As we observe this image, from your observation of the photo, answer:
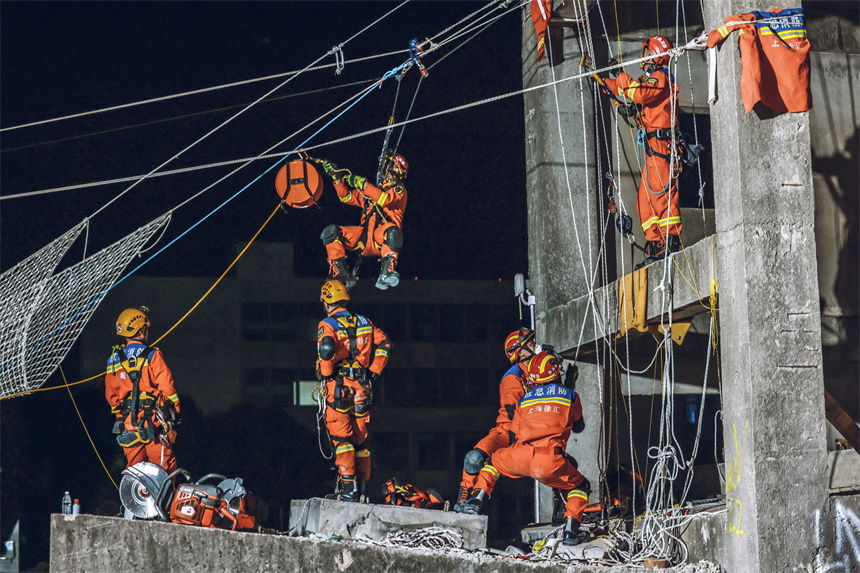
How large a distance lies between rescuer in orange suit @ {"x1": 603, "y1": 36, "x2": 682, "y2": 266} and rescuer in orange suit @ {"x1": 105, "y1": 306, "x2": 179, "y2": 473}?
507cm

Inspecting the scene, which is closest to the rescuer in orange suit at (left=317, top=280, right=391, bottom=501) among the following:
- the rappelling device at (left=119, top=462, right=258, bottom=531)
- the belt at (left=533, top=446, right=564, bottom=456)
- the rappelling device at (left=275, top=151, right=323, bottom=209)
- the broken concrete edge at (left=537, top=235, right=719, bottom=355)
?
the rappelling device at (left=119, top=462, right=258, bottom=531)

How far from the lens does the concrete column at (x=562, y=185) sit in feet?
38.4

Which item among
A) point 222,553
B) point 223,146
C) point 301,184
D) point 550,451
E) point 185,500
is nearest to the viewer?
point 550,451

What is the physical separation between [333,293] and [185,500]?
2.58 meters

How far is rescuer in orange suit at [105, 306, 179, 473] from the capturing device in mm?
9852

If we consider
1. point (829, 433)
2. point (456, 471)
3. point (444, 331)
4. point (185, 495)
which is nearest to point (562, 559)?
point (185, 495)

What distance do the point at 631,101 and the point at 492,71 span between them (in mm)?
8258

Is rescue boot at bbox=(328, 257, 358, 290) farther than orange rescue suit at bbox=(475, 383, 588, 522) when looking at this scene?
Yes

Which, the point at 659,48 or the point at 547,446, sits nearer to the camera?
the point at 547,446

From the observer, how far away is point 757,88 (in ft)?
22.4

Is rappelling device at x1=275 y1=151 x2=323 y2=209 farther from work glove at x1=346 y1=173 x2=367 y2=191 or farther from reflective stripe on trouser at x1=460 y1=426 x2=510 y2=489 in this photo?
reflective stripe on trouser at x1=460 y1=426 x2=510 y2=489

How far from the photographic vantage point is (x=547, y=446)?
27.6ft

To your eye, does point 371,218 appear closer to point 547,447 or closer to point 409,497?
point 409,497

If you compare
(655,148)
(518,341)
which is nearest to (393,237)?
(518,341)
